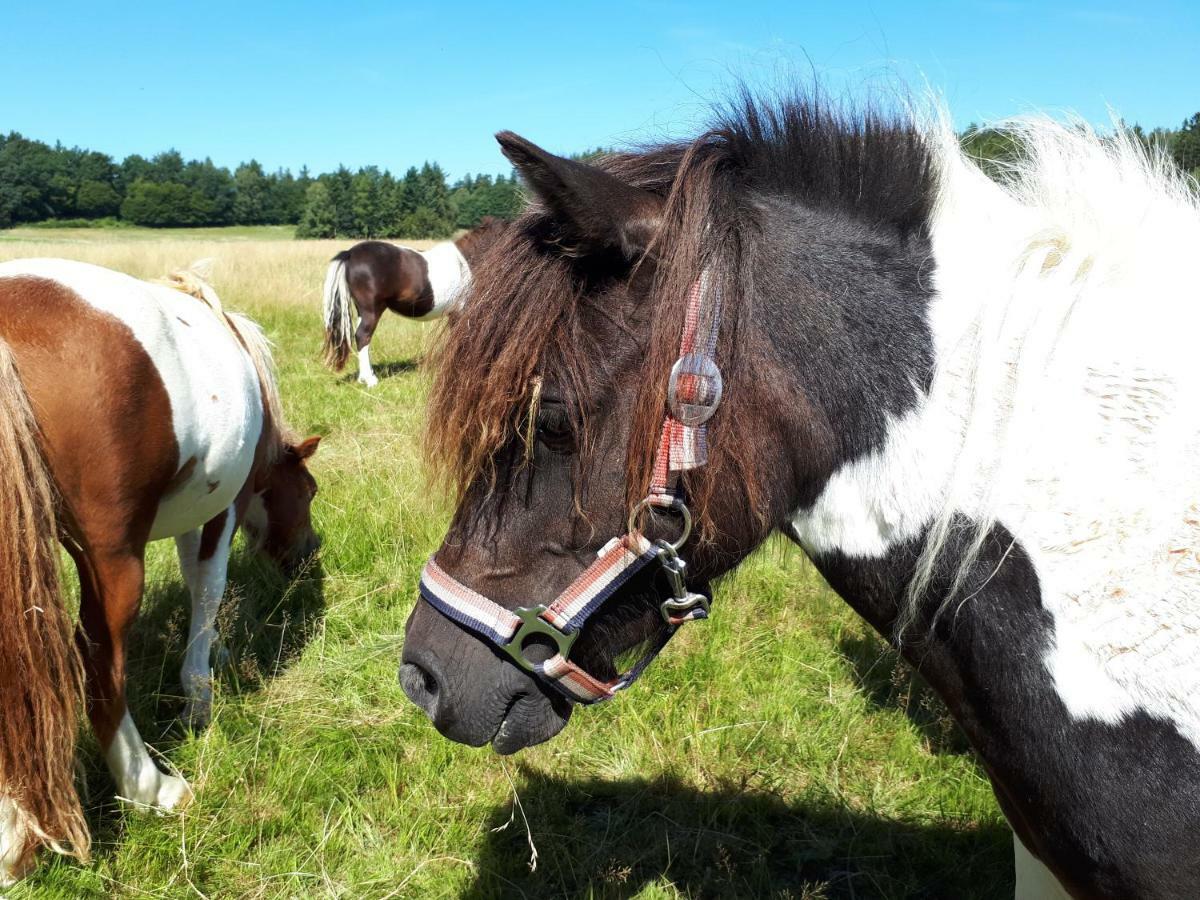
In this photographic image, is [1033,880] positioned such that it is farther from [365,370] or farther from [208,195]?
[208,195]

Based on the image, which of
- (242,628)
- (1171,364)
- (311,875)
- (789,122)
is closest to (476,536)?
(789,122)

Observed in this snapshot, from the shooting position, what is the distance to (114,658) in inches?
97.2

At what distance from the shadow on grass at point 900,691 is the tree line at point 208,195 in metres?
41.9

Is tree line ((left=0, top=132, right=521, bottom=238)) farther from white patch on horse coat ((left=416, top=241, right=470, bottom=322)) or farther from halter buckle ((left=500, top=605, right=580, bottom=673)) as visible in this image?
halter buckle ((left=500, top=605, right=580, bottom=673))

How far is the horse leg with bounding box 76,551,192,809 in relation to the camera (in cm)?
239

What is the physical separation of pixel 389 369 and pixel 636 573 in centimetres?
1068

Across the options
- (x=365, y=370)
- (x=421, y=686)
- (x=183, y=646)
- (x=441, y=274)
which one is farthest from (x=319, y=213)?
(x=421, y=686)

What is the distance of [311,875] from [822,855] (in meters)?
1.72

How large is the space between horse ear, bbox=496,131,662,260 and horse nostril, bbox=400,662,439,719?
890mm

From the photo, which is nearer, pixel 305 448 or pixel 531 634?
pixel 531 634

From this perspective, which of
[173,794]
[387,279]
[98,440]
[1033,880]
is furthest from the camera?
[387,279]

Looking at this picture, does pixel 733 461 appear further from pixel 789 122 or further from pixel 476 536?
pixel 789 122

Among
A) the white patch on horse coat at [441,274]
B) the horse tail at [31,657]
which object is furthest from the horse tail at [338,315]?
the horse tail at [31,657]

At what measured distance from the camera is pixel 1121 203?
134cm
